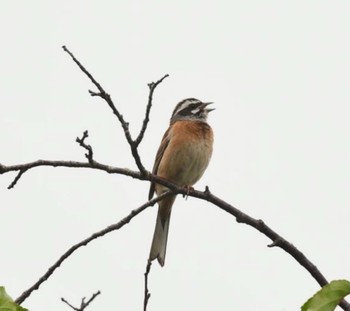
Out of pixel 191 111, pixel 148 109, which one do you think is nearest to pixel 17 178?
pixel 148 109

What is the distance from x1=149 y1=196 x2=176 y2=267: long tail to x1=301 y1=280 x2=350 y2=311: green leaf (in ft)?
16.1

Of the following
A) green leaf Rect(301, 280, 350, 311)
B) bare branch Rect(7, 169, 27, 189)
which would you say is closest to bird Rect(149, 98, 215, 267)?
bare branch Rect(7, 169, 27, 189)

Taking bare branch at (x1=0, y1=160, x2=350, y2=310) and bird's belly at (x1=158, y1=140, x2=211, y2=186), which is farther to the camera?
bird's belly at (x1=158, y1=140, x2=211, y2=186)

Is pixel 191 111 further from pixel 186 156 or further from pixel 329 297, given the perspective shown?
pixel 329 297

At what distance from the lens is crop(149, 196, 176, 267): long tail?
7855mm

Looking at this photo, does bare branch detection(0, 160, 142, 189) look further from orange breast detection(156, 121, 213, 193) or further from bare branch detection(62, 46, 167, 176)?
orange breast detection(156, 121, 213, 193)

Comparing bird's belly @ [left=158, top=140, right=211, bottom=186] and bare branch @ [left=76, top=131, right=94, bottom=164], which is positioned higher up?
bird's belly @ [left=158, top=140, right=211, bottom=186]

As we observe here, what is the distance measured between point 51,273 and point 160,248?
424 centimetres

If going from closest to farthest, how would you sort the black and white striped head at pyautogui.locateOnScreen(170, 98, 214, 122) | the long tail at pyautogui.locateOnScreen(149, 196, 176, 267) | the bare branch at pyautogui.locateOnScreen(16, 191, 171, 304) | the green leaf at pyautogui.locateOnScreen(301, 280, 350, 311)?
the green leaf at pyautogui.locateOnScreen(301, 280, 350, 311) < the bare branch at pyautogui.locateOnScreen(16, 191, 171, 304) < the long tail at pyautogui.locateOnScreen(149, 196, 176, 267) < the black and white striped head at pyautogui.locateOnScreen(170, 98, 214, 122)

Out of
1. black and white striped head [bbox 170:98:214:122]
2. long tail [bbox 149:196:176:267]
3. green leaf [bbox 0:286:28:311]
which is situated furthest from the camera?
black and white striped head [bbox 170:98:214:122]

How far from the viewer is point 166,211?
8.94 m

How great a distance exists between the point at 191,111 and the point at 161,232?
171cm

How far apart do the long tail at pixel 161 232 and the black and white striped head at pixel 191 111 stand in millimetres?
1125

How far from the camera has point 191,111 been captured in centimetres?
940
